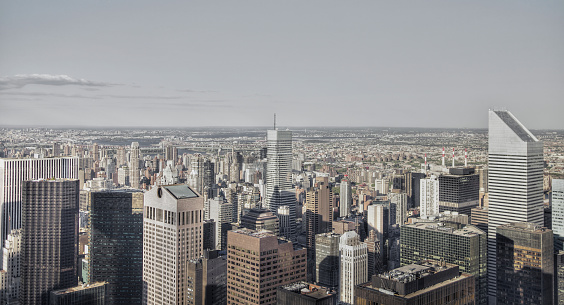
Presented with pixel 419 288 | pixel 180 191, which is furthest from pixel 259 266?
pixel 419 288

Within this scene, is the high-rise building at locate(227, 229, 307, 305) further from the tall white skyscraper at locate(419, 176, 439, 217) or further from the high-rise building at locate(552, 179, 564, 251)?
the tall white skyscraper at locate(419, 176, 439, 217)

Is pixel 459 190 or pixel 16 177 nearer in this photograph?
pixel 16 177

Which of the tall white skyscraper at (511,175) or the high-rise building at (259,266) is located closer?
the high-rise building at (259,266)

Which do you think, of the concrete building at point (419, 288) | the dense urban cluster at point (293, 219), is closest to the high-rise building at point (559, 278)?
the dense urban cluster at point (293, 219)

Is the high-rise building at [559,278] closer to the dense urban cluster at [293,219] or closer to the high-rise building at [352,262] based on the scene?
the dense urban cluster at [293,219]

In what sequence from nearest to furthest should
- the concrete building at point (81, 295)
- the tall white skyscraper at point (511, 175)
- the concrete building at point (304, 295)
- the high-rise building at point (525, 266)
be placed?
1. the concrete building at point (304, 295)
2. the high-rise building at point (525, 266)
3. the concrete building at point (81, 295)
4. the tall white skyscraper at point (511, 175)

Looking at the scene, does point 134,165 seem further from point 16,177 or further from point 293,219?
point 293,219

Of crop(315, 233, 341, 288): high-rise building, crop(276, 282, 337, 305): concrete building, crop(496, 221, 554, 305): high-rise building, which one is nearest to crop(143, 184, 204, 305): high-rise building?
crop(276, 282, 337, 305): concrete building

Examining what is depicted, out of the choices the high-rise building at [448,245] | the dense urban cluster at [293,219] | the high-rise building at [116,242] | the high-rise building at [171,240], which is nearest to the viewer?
the dense urban cluster at [293,219]
